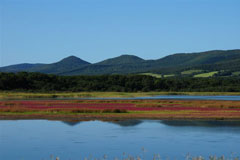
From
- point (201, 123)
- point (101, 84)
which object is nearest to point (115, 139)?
point (201, 123)

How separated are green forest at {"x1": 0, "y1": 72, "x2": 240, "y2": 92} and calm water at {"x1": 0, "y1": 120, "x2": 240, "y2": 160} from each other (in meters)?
91.5

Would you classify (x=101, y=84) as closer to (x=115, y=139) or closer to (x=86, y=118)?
(x=86, y=118)

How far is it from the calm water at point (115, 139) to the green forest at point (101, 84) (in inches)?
3603

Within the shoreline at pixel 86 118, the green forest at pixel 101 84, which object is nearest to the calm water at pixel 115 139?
the shoreline at pixel 86 118

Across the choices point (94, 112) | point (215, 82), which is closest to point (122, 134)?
point (94, 112)

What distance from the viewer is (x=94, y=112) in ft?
162

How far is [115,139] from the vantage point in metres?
32.3

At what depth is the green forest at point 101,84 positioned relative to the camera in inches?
5354

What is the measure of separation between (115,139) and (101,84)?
118565 millimetres

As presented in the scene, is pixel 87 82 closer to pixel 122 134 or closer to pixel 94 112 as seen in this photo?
pixel 94 112

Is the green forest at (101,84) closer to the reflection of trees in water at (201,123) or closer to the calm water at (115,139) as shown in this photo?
the reflection of trees in water at (201,123)

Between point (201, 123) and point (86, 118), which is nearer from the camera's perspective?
point (201, 123)

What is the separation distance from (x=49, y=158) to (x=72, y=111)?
24515 millimetres

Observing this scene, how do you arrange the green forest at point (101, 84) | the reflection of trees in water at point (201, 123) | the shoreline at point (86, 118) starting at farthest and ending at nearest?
the green forest at point (101, 84)
the shoreline at point (86, 118)
the reflection of trees in water at point (201, 123)
